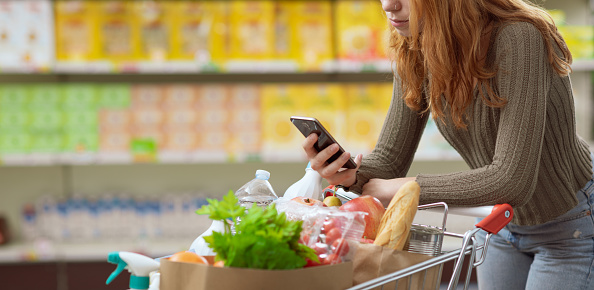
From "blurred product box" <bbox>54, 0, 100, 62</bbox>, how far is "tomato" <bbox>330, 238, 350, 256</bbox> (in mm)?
2418

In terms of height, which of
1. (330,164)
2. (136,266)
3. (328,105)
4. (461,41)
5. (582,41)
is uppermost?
(582,41)

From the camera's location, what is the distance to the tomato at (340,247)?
89 cm

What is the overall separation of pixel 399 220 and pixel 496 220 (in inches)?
7.3

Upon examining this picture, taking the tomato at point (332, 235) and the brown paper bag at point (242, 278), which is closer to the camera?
the brown paper bag at point (242, 278)

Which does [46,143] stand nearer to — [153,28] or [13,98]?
[13,98]

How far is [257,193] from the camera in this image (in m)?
1.24

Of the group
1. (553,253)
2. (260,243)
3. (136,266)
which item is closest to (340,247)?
(260,243)

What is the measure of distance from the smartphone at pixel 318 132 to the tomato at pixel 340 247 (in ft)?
0.98

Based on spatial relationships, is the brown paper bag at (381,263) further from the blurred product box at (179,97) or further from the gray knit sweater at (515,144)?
the blurred product box at (179,97)

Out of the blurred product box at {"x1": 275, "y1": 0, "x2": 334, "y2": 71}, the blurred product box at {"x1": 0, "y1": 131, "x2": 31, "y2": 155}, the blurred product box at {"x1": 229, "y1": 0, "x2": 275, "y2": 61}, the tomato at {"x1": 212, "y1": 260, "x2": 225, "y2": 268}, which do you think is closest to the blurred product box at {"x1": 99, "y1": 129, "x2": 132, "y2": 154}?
the blurred product box at {"x1": 0, "y1": 131, "x2": 31, "y2": 155}

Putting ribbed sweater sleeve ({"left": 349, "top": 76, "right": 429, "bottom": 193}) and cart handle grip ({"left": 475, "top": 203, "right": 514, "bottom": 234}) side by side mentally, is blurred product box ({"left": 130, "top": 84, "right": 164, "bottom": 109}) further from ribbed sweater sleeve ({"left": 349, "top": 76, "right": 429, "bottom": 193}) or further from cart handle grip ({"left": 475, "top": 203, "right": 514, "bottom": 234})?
cart handle grip ({"left": 475, "top": 203, "right": 514, "bottom": 234})

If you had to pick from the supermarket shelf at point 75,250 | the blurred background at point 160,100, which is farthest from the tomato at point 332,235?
the supermarket shelf at point 75,250

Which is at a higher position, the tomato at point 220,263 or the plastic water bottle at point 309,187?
the plastic water bottle at point 309,187

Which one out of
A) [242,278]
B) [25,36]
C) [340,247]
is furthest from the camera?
[25,36]
